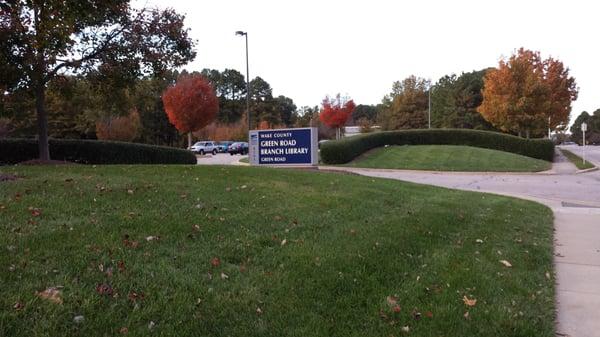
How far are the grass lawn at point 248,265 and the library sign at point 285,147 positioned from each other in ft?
25.4

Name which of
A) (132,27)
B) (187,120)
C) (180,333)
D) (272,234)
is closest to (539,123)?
(187,120)

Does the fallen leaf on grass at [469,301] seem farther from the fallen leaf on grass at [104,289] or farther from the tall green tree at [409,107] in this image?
the tall green tree at [409,107]

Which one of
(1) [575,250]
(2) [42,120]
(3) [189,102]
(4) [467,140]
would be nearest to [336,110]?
(3) [189,102]

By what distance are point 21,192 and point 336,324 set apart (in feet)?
17.0

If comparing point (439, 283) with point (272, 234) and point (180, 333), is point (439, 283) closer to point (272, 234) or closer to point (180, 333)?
Answer: point (272, 234)

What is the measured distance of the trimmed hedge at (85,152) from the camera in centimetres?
1494

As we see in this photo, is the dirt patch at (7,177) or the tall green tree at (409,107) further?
the tall green tree at (409,107)

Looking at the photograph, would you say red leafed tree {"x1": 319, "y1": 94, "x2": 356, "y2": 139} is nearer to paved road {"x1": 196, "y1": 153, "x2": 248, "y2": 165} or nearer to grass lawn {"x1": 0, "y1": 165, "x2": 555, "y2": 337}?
paved road {"x1": 196, "y1": 153, "x2": 248, "y2": 165}

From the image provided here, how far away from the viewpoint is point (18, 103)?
1365cm

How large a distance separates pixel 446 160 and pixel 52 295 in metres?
26.8

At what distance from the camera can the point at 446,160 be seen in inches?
1118

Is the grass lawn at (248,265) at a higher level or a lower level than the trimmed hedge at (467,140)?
lower

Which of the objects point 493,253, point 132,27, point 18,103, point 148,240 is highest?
point 132,27

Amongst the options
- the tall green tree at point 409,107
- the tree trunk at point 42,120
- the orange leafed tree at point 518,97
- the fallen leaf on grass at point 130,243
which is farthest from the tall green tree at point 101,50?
the tall green tree at point 409,107
